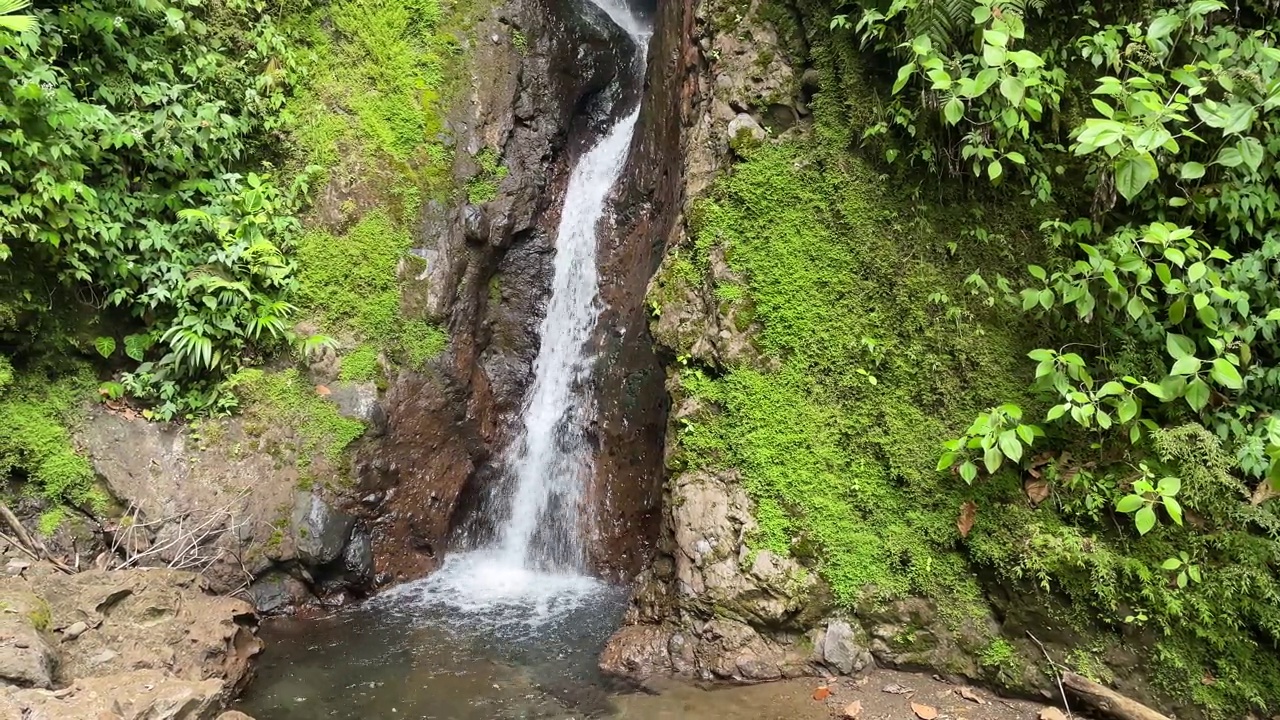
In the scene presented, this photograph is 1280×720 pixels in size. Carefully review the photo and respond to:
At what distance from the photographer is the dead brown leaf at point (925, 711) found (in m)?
4.27

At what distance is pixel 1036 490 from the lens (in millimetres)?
4496

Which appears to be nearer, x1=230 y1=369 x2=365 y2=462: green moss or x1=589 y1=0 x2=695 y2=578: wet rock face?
x1=230 y1=369 x2=365 y2=462: green moss

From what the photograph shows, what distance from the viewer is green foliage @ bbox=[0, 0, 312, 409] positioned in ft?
18.0

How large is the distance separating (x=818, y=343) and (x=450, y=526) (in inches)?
192

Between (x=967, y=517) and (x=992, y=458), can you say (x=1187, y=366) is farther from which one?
(x=967, y=517)

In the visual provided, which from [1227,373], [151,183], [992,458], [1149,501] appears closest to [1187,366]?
[1227,373]

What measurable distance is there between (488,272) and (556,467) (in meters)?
2.72

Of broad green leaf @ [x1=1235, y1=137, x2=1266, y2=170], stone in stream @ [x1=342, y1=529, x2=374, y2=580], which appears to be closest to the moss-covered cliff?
broad green leaf @ [x1=1235, y1=137, x2=1266, y2=170]

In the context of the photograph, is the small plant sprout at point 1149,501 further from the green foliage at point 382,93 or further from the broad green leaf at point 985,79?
the green foliage at point 382,93

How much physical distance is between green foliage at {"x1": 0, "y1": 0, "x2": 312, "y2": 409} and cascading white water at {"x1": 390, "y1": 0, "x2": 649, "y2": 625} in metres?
3.15

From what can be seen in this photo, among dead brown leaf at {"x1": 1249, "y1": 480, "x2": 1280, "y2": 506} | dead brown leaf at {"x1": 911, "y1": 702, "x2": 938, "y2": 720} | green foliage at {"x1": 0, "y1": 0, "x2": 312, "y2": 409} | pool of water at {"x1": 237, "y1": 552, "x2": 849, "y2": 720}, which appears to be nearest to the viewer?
dead brown leaf at {"x1": 1249, "y1": 480, "x2": 1280, "y2": 506}

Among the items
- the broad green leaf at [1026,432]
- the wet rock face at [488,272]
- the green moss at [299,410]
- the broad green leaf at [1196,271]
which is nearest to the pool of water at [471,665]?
the wet rock face at [488,272]

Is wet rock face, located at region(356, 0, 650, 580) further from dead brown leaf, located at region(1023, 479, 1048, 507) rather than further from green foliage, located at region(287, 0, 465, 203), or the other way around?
dead brown leaf, located at region(1023, 479, 1048, 507)

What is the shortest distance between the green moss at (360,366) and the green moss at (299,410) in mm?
346
